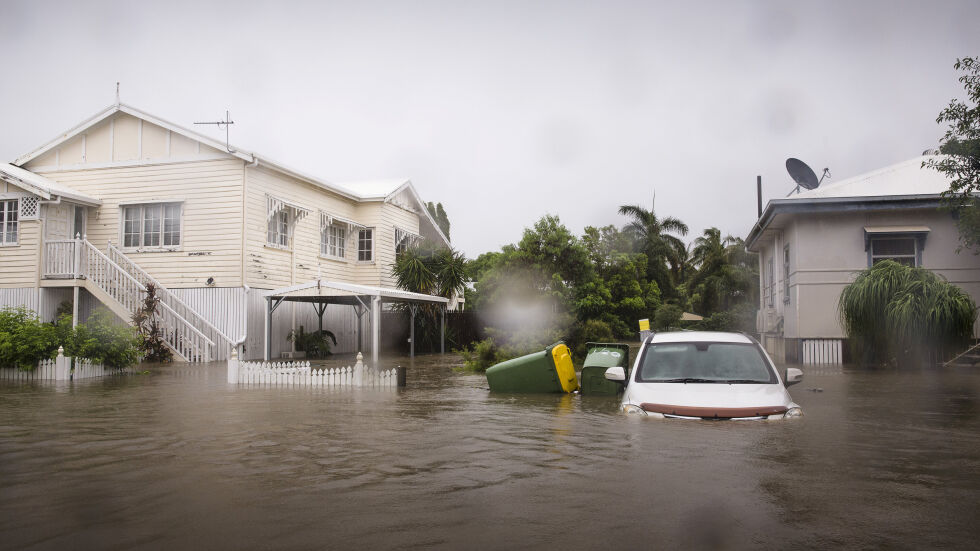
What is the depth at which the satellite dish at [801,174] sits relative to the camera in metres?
24.5

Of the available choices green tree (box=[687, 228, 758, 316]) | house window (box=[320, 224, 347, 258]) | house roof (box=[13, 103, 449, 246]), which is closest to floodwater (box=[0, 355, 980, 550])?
house roof (box=[13, 103, 449, 246])

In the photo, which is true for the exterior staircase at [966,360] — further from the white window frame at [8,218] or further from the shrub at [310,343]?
the white window frame at [8,218]

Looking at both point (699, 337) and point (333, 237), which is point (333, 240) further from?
point (699, 337)

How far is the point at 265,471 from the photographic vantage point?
6801 millimetres

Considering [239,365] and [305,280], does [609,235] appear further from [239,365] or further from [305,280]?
[239,365]

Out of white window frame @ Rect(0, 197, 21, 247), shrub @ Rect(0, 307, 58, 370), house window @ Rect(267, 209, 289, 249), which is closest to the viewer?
shrub @ Rect(0, 307, 58, 370)

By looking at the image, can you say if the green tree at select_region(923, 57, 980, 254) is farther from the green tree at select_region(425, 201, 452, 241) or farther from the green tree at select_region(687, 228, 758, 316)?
the green tree at select_region(425, 201, 452, 241)

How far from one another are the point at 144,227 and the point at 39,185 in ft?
10.3

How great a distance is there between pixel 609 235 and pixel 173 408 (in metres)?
39.1

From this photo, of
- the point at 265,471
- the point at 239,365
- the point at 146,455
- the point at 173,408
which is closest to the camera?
the point at 265,471

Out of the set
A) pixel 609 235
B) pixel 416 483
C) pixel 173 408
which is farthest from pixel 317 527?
pixel 609 235

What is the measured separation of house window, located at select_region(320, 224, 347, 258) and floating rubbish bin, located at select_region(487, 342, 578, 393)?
15.5 meters

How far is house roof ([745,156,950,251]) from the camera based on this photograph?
63.6ft

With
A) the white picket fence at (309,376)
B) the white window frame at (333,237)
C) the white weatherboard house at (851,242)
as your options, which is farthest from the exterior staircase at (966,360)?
the white window frame at (333,237)
